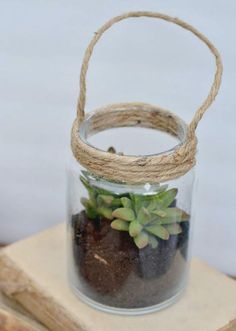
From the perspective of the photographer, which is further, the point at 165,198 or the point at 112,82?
the point at 112,82

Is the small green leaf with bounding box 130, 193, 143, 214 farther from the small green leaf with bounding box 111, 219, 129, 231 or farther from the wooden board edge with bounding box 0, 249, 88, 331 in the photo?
the wooden board edge with bounding box 0, 249, 88, 331

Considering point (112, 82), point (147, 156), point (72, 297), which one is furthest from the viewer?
point (112, 82)

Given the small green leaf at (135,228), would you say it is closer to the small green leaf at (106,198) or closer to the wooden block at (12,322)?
the small green leaf at (106,198)

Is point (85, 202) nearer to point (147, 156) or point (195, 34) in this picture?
point (147, 156)

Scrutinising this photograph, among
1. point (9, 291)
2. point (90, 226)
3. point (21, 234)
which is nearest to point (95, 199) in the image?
A: point (90, 226)

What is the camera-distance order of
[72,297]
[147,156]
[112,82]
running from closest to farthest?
[147,156] < [72,297] < [112,82]

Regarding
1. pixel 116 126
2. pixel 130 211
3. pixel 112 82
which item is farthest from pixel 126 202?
pixel 112 82

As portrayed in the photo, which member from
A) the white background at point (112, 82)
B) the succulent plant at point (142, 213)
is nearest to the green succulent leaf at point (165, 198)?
the succulent plant at point (142, 213)
